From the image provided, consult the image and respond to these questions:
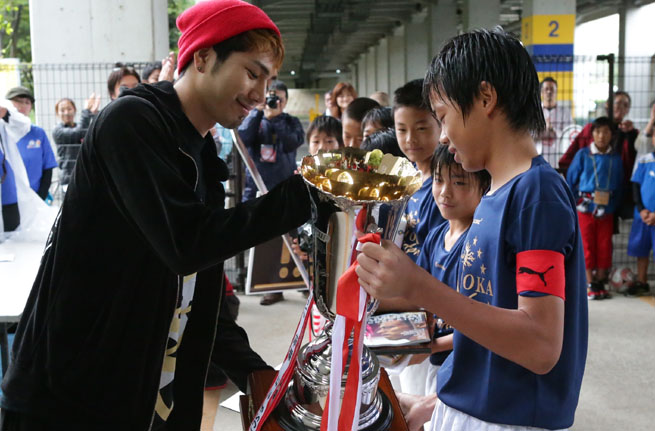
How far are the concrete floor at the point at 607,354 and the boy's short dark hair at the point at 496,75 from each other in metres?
2.27

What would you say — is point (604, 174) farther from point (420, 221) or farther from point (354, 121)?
point (420, 221)

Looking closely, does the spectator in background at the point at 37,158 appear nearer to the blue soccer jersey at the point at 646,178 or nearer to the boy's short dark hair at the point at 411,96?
the boy's short dark hair at the point at 411,96

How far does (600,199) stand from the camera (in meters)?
5.19

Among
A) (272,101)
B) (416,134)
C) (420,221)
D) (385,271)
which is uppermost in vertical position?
(272,101)

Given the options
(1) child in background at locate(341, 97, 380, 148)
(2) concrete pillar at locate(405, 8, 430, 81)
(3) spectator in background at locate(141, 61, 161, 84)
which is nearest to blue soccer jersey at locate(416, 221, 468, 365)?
(1) child in background at locate(341, 97, 380, 148)

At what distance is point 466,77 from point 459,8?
1996 centimetres

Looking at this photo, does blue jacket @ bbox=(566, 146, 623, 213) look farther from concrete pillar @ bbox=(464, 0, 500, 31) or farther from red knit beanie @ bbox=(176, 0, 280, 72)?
concrete pillar @ bbox=(464, 0, 500, 31)

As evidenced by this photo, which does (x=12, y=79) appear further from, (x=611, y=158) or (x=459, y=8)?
(x=459, y=8)

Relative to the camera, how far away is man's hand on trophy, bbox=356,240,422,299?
3.09 ft

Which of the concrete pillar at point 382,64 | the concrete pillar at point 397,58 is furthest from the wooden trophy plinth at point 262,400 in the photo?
the concrete pillar at point 382,64

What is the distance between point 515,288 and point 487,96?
0.36 m

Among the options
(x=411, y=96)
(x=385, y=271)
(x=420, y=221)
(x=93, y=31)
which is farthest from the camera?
(x=93, y=31)

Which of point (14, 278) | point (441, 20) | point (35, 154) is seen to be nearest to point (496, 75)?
point (14, 278)

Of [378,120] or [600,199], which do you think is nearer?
[378,120]
